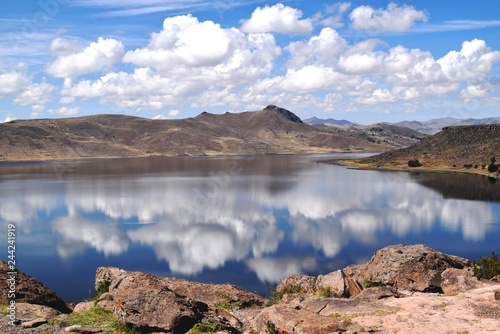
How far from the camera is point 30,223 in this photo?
40.0 meters

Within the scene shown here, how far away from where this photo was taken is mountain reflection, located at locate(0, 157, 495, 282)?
95.8 ft

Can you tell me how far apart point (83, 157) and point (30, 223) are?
171 m

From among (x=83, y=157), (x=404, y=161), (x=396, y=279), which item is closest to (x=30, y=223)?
(x=396, y=279)

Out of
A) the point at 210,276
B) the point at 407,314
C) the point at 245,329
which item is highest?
the point at 407,314

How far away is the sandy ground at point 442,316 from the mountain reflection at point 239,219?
37.9ft

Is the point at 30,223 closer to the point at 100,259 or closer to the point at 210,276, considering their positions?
the point at 100,259

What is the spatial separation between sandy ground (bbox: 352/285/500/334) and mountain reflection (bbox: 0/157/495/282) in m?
11.6

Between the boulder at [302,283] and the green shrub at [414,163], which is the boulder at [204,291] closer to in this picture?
the boulder at [302,283]

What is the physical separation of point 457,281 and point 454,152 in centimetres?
10613

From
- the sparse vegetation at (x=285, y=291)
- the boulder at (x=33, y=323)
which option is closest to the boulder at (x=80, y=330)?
the boulder at (x=33, y=323)

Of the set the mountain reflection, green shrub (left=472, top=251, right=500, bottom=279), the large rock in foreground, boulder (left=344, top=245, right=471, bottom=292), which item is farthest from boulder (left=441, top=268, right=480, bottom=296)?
the large rock in foreground

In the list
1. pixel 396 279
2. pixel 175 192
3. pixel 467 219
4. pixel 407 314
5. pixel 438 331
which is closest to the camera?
pixel 438 331

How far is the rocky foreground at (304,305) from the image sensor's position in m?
11.8

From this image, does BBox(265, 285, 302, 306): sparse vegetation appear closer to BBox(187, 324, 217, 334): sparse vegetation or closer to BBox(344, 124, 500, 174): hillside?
BBox(187, 324, 217, 334): sparse vegetation
